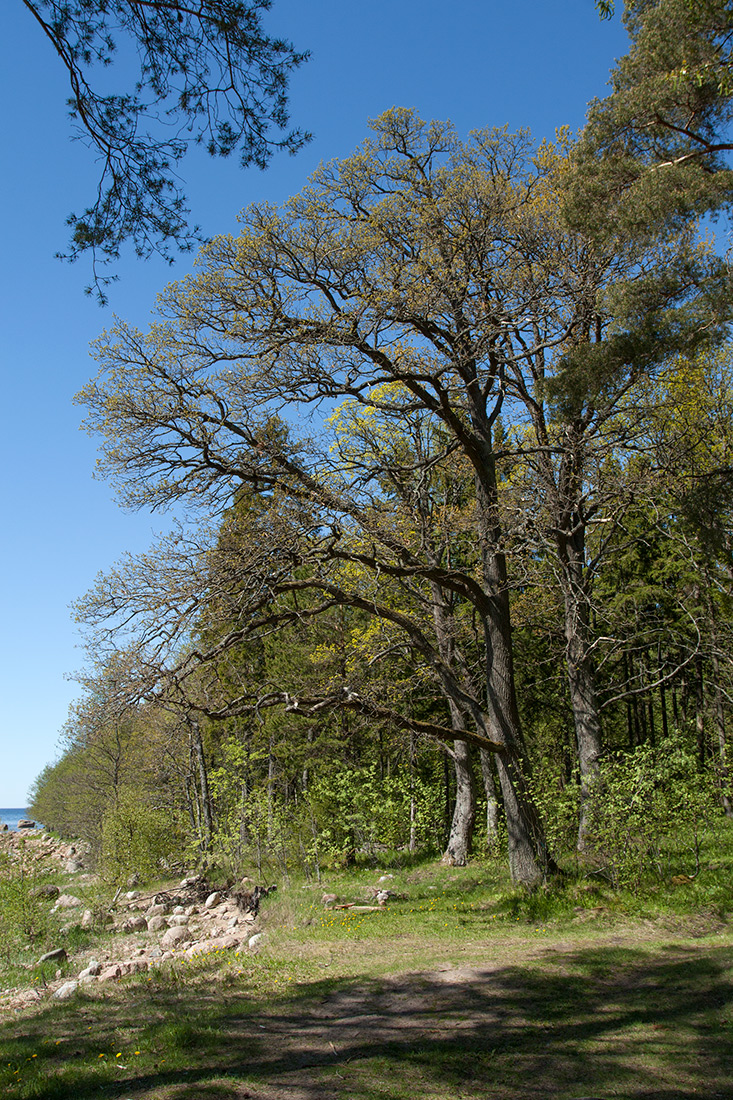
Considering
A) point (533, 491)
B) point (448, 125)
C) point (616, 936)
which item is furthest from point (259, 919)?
point (448, 125)

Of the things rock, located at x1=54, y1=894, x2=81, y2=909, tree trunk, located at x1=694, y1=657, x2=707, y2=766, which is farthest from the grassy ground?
rock, located at x1=54, y1=894, x2=81, y2=909

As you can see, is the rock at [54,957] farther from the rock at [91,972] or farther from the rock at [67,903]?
the rock at [67,903]

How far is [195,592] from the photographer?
10.4 m

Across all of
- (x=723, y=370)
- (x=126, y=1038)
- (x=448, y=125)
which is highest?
(x=448, y=125)

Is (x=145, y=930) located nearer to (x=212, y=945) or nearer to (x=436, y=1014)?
(x=212, y=945)

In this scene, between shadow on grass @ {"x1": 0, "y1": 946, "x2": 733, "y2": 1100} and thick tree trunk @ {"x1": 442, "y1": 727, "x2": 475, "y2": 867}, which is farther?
thick tree trunk @ {"x1": 442, "y1": 727, "x2": 475, "y2": 867}

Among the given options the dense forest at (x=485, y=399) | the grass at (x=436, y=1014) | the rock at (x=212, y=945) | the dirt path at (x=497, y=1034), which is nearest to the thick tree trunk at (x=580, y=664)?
the dense forest at (x=485, y=399)

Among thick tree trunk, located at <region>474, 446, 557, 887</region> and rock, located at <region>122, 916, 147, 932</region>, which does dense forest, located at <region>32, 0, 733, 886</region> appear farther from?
rock, located at <region>122, 916, 147, 932</region>

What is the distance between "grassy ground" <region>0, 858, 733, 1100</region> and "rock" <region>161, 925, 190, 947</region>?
11.5 ft

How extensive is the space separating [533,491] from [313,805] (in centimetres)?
943

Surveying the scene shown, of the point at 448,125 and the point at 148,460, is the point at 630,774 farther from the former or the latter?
the point at 448,125

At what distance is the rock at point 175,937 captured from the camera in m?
12.7

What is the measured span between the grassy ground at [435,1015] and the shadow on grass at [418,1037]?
0.07 ft

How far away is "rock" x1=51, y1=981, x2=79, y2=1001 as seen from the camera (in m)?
8.25
